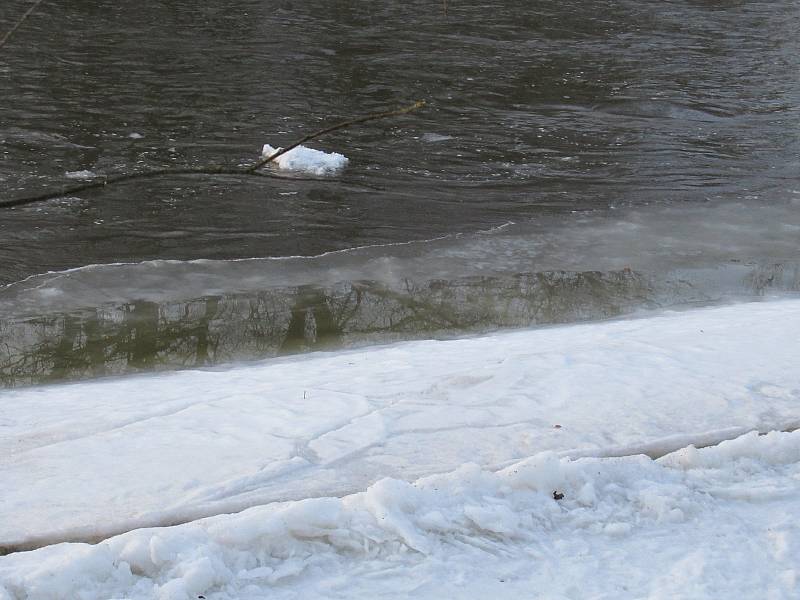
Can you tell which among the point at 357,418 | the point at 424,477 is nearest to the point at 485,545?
the point at 424,477

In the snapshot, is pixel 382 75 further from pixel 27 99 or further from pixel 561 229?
pixel 561 229

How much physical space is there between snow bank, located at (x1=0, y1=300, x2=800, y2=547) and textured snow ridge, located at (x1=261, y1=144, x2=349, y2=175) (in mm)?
3561

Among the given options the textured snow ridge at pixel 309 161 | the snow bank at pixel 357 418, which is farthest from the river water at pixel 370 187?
the snow bank at pixel 357 418

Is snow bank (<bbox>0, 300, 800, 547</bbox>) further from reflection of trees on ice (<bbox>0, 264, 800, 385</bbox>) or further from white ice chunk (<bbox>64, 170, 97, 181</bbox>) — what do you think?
white ice chunk (<bbox>64, 170, 97, 181</bbox>)

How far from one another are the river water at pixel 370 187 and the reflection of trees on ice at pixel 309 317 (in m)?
0.02

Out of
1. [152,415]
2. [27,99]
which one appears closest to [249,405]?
[152,415]

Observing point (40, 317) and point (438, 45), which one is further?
point (438, 45)

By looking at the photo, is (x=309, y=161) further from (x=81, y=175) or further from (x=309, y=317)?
(x=309, y=317)

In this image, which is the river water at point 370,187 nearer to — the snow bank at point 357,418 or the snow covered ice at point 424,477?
the snow bank at point 357,418

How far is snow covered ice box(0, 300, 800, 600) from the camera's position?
344 cm

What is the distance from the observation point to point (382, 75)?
12.6m

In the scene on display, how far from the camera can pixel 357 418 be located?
4633 mm

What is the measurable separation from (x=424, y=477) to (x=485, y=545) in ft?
1.45

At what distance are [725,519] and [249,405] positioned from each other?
82.9 inches
